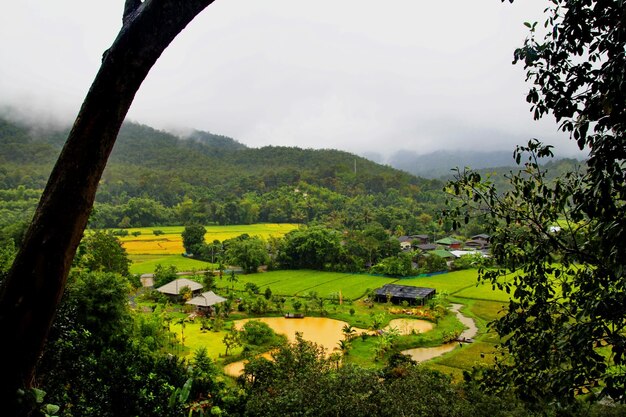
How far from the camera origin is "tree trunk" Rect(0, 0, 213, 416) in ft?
4.98

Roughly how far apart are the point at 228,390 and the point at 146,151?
3631 inches

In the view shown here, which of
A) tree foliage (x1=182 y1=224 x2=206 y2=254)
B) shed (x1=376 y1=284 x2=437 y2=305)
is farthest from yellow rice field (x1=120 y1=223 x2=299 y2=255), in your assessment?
shed (x1=376 y1=284 x2=437 y2=305)

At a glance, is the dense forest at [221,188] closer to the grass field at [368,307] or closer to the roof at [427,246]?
the roof at [427,246]

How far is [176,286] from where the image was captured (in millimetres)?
25469

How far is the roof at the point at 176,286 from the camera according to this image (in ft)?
82.2

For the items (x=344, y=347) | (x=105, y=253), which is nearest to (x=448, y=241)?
(x=344, y=347)

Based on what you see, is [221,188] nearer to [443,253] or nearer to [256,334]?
[443,253]

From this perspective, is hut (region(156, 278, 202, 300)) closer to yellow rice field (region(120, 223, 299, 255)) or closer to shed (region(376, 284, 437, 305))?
shed (region(376, 284, 437, 305))

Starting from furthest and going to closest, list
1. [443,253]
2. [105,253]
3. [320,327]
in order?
[443,253]
[320,327]
[105,253]

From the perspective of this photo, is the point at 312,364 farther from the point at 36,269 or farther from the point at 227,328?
the point at 227,328

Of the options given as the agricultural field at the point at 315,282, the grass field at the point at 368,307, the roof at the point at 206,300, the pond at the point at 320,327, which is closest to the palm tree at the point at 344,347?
the grass field at the point at 368,307

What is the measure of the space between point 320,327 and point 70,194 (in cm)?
1952

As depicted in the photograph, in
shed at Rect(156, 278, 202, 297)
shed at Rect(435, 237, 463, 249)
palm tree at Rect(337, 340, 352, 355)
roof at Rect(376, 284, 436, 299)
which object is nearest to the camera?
palm tree at Rect(337, 340, 352, 355)

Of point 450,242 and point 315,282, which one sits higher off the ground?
point 450,242
